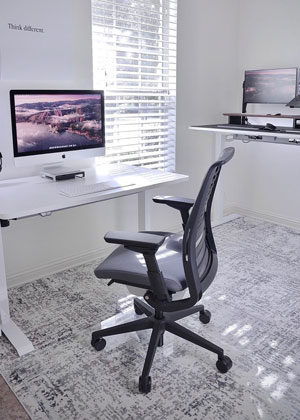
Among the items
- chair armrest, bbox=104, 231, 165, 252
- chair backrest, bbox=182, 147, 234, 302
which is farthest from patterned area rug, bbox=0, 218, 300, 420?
chair armrest, bbox=104, 231, 165, 252

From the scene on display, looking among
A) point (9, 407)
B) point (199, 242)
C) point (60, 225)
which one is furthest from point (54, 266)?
point (199, 242)

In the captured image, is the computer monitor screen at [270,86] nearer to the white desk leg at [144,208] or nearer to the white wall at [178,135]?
the white wall at [178,135]

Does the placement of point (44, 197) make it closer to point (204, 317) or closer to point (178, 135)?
point (204, 317)

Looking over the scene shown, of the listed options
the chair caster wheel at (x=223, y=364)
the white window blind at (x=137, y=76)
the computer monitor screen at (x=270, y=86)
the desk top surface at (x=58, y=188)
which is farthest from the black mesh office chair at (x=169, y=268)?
the computer monitor screen at (x=270, y=86)

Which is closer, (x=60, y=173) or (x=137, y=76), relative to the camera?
(x=60, y=173)

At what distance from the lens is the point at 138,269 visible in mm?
1830

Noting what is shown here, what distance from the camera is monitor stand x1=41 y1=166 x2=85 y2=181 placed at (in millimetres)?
2568

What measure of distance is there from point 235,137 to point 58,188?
1941mm

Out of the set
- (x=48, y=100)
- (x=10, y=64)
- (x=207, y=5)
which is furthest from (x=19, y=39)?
(x=207, y=5)

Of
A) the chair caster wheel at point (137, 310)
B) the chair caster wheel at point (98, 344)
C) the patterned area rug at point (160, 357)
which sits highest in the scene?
the chair caster wheel at point (137, 310)

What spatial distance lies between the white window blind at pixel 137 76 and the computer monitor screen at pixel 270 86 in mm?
713

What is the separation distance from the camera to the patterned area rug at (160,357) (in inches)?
68.8

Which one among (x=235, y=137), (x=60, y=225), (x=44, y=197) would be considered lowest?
(x=60, y=225)

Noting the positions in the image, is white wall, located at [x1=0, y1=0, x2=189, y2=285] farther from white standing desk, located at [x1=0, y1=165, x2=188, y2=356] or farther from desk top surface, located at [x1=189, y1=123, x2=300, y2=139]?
desk top surface, located at [x1=189, y1=123, x2=300, y2=139]
